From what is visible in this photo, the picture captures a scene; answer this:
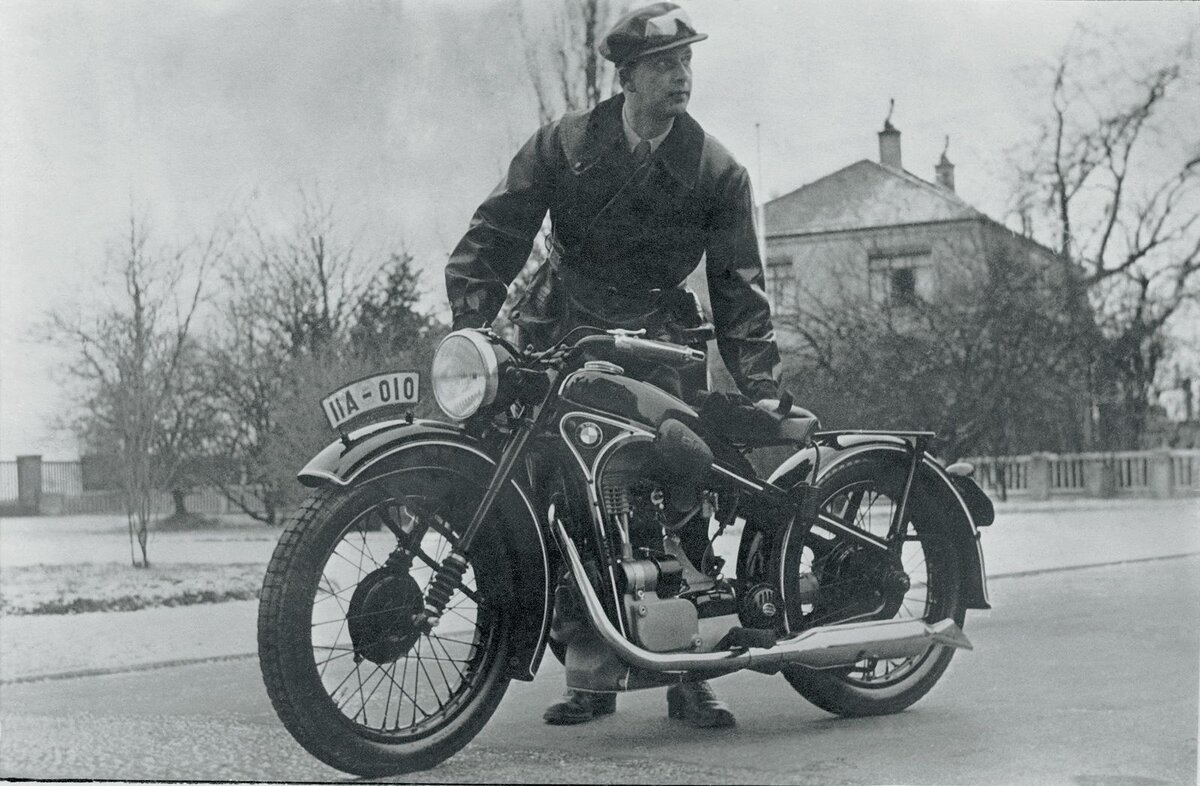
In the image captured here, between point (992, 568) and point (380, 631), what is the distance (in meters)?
2.40

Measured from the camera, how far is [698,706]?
12.6 feet

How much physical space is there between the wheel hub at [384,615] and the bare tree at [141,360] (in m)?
2.18

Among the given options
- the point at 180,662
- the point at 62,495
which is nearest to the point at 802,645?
the point at 180,662

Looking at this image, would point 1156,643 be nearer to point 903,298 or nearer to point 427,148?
point 903,298

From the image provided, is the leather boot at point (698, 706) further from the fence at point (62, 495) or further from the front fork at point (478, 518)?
the fence at point (62, 495)

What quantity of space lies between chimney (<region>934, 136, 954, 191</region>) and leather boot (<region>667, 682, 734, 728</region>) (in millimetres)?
1912

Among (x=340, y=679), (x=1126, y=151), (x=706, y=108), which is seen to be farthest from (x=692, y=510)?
(x=1126, y=151)

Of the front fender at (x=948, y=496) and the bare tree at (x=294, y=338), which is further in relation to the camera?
the bare tree at (x=294, y=338)

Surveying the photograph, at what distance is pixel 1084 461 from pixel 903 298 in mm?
853

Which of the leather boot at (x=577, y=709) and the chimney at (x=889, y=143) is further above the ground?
the chimney at (x=889, y=143)

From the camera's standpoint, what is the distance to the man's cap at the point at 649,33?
12.1 feet

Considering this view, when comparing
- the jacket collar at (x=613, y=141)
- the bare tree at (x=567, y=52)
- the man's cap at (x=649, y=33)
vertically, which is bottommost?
the jacket collar at (x=613, y=141)

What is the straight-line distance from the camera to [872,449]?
3928 millimetres

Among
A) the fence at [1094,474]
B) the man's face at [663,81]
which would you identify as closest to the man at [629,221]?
the man's face at [663,81]
